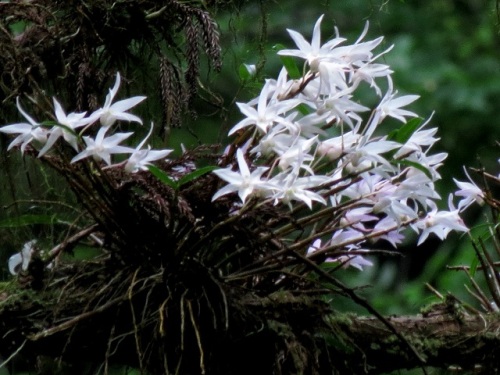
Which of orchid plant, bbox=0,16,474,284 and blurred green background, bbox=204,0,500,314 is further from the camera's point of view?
blurred green background, bbox=204,0,500,314

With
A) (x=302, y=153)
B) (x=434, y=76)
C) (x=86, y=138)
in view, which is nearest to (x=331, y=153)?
(x=302, y=153)

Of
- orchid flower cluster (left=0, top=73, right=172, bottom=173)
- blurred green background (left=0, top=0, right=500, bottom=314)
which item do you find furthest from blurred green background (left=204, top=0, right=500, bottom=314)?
orchid flower cluster (left=0, top=73, right=172, bottom=173)

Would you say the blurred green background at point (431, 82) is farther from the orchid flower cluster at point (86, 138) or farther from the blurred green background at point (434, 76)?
the orchid flower cluster at point (86, 138)

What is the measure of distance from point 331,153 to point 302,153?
93 millimetres

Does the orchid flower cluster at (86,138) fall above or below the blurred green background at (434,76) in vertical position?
above

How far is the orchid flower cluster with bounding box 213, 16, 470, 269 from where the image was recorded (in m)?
1.22

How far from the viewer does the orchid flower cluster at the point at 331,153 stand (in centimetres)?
122

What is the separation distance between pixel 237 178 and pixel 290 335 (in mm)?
231

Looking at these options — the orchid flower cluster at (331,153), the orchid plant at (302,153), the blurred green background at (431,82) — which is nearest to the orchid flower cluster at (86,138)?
the orchid plant at (302,153)

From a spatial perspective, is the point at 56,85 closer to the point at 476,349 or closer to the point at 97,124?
the point at 97,124

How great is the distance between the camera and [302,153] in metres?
1.22

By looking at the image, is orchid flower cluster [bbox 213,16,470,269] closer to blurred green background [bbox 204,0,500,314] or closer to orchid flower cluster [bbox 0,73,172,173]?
orchid flower cluster [bbox 0,73,172,173]

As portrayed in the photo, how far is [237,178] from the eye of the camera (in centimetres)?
119

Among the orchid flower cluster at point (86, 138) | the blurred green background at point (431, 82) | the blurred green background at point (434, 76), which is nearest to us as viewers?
the orchid flower cluster at point (86, 138)
